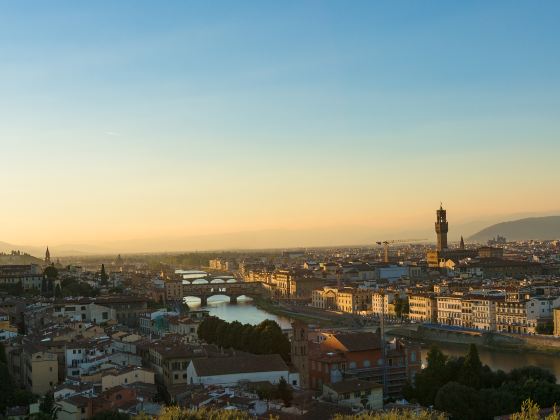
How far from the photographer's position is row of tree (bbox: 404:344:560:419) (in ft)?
33.9

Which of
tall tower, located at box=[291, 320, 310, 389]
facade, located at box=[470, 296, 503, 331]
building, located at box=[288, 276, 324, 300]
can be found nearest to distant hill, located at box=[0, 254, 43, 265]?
building, located at box=[288, 276, 324, 300]

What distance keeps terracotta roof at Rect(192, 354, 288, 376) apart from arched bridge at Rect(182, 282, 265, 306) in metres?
27.4

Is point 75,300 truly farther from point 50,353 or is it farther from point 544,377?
point 544,377

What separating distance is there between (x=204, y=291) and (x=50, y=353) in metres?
28.4

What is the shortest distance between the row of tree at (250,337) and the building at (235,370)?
2.28m

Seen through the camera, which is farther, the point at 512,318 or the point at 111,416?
the point at 512,318

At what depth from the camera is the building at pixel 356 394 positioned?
11109mm

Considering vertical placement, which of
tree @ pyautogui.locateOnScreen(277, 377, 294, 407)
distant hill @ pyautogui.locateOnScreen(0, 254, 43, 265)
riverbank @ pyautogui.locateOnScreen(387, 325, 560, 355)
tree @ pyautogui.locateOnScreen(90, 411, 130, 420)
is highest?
distant hill @ pyautogui.locateOnScreen(0, 254, 43, 265)

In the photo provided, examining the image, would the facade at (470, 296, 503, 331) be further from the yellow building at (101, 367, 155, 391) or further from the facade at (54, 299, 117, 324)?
the yellow building at (101, 367, 155, 391)

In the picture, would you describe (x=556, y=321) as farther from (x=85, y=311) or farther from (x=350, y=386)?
(x=350, y=386)

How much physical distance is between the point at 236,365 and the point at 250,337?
3.20 meters

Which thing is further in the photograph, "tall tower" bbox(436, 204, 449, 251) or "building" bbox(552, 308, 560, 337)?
"tall tower" bbox(436, 204, 449, 251)

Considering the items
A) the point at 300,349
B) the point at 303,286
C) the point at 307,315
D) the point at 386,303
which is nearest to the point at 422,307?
the point at 386,303

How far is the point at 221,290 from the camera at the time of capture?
1677 inches
